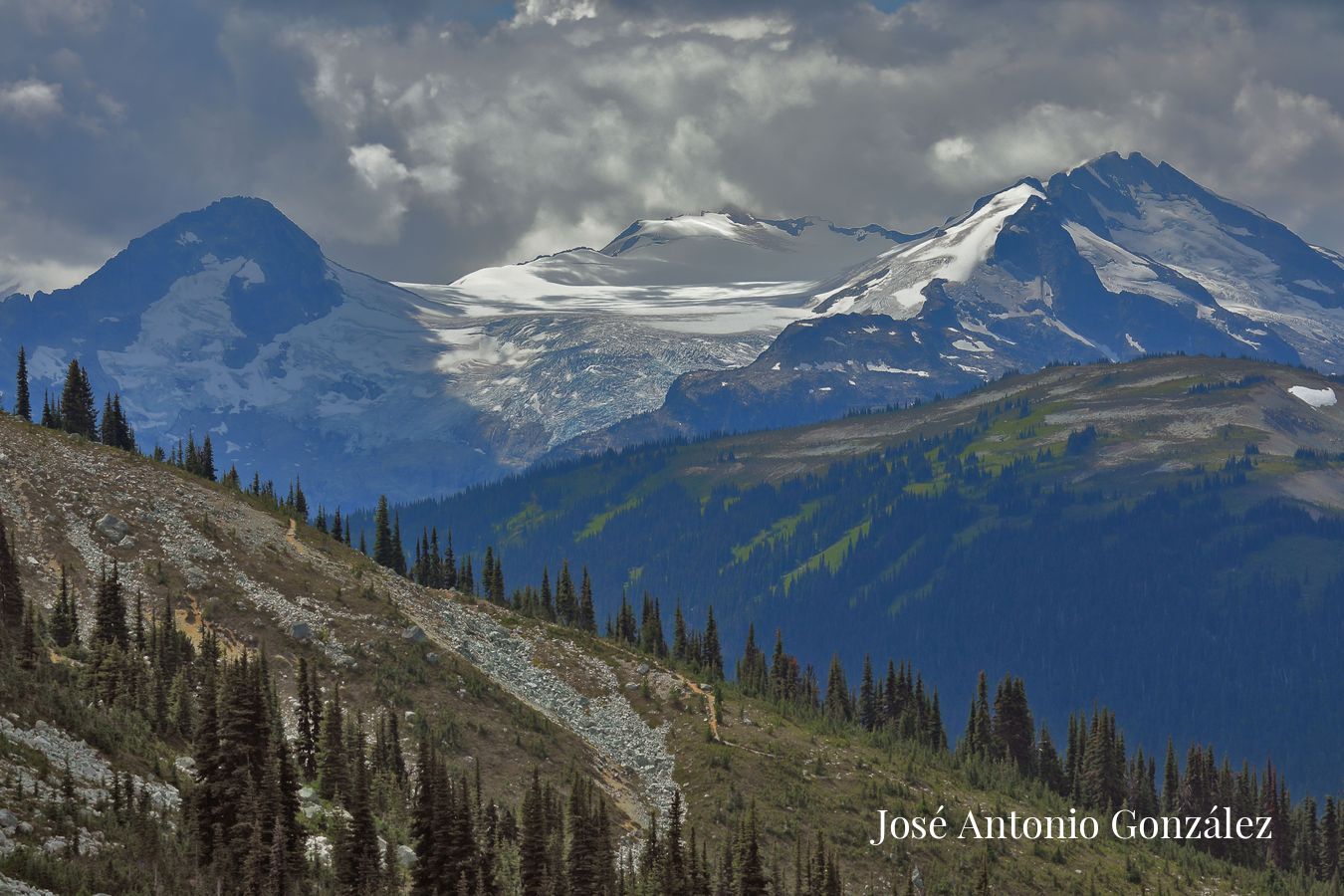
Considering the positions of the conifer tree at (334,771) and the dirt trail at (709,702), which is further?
the dirt trail at (709,702)

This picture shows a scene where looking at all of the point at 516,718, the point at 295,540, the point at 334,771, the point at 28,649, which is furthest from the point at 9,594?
the point at 295,540

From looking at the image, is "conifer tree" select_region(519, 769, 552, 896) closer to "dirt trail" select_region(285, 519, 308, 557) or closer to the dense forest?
the dense forest

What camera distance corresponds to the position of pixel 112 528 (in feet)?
541

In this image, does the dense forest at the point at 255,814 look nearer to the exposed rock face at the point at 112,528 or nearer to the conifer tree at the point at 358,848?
the conifer tree at the point at 358,848

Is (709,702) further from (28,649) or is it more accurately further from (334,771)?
(28,649)

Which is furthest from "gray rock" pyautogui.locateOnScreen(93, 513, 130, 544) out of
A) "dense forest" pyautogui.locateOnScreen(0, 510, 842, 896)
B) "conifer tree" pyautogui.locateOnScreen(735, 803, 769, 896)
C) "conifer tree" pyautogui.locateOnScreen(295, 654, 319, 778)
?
"conifer tree" pyautogui.locateOnScreen(735, 803, 769, 896)

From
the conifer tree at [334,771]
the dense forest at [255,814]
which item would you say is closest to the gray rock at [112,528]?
the dense forest at [255,814]

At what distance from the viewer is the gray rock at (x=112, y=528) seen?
164125 mm

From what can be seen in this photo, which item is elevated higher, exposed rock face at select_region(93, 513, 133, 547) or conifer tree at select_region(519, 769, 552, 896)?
exposed rock face at select_region(93, 513, 133, 547)

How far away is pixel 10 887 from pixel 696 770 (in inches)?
4034

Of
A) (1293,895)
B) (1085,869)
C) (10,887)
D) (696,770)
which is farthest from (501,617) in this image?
(10,887)

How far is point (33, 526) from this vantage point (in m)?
159

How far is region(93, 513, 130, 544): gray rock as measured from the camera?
16412 cm

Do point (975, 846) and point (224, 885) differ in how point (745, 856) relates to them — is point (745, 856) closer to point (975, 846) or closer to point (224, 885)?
point (224, 885)
